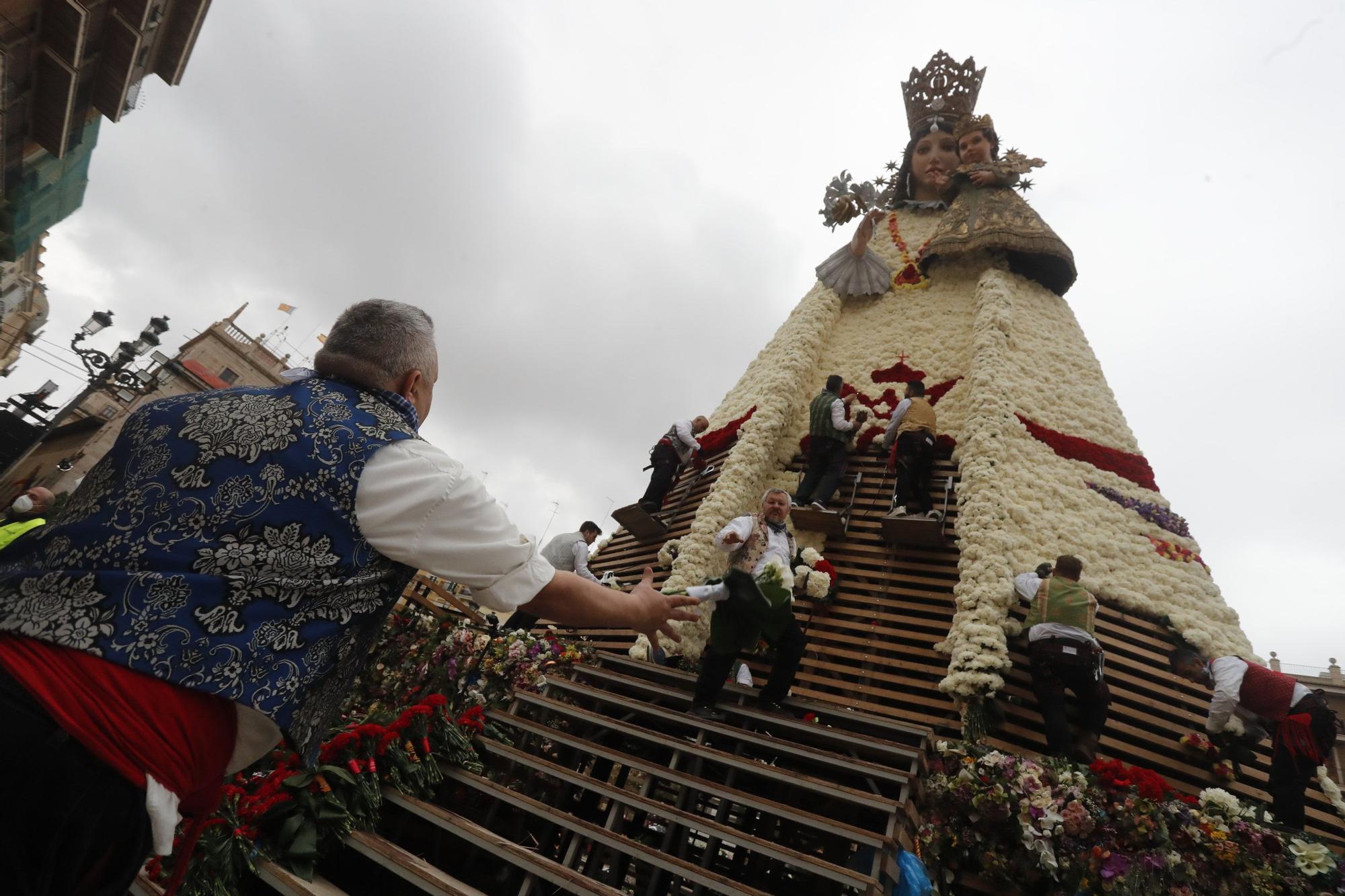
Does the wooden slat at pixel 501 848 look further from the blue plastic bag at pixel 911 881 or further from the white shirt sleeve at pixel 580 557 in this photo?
the white shirt sleeve at pixel 580 557

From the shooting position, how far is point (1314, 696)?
17.4 ft

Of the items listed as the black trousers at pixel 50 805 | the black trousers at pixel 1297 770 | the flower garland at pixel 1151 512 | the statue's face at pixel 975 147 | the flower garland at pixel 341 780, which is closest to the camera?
the black trousers at pixel 50 805

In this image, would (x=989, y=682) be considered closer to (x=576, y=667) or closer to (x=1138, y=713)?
(x=1138, y=713)

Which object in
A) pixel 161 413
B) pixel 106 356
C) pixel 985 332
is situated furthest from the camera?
pixel 106 356

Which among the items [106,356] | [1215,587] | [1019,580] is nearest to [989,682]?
[1019,580]

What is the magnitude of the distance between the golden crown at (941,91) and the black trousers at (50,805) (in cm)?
1629

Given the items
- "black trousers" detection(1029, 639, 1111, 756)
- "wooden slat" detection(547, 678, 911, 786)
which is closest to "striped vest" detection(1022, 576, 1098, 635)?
"black trousers" detection(1029, 639, 1111, 756)

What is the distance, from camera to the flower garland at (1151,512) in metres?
7.70

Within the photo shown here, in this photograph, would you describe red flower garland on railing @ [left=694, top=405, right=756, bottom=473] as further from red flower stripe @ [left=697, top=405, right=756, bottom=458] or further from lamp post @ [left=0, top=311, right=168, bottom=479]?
lamp post @ [left=0, top=311, right=168, bottom=479]

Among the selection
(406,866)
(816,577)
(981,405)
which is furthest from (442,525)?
(981,405)

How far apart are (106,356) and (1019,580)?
16.6 m

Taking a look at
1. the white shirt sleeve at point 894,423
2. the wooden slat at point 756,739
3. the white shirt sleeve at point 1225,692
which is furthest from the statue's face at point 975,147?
the wooden slat at point 756,739

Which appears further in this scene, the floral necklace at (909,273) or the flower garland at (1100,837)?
the floral necklace at (909,273)

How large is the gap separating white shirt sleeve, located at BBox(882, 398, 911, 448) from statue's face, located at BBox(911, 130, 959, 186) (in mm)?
7426
